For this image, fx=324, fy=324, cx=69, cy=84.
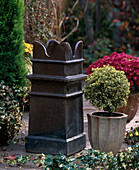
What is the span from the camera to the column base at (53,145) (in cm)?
402

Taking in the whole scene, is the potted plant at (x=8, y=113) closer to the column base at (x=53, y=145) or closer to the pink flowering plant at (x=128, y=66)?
the column base at (x=53, y=145)

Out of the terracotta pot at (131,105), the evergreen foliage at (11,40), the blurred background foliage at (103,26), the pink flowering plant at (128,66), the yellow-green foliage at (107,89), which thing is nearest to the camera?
the yellow-green foliage at (107,89)

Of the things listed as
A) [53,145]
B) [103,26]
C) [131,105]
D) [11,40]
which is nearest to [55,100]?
[53,145]

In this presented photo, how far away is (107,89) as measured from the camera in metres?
4.09

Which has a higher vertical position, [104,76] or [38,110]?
[104,76]

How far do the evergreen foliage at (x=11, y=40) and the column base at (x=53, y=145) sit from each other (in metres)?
1.03

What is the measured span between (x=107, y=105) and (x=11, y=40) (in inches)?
65.9

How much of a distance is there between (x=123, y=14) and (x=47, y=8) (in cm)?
570

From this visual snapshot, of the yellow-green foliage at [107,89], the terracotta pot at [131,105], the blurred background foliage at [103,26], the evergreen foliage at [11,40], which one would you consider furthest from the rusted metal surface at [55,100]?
the blurred background foliage at [103,26]

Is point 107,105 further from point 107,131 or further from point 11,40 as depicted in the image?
point 11,40

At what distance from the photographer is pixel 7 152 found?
13.7ft

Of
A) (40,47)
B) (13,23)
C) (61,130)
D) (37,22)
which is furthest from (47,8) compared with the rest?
(61,130)

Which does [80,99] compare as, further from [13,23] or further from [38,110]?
[13,23]

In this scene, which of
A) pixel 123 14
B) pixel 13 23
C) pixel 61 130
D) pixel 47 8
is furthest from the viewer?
pixel 123 14
